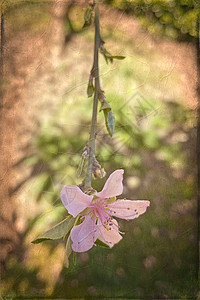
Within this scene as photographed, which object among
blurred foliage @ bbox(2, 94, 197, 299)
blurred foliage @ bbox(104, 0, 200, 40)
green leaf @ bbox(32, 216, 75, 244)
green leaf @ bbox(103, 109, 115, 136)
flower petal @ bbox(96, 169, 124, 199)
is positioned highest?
blurred foliage @ bbox(104, 0, 200, 40)

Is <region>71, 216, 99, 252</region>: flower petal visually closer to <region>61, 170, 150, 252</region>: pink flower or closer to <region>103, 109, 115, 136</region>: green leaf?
<region>61, 170, 150, 252</region>: pink flower

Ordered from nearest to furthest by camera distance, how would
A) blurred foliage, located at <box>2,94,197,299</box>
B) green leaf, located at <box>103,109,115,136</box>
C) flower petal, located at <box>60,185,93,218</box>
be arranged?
flower petal, located at <box>60,185,93,218</box>, green leaf, located at <box>103,109,115,136</box>, blurred foliage, located at <box>2,94,197,299</box>

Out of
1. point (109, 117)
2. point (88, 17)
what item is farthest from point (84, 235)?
point (88, 17)

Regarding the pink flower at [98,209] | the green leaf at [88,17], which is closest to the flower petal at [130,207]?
the pink flower at [98,209]

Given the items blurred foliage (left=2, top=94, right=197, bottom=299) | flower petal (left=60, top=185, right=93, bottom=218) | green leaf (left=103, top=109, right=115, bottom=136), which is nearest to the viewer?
flower petal (left=60, top=185, right=93, bottom=218)

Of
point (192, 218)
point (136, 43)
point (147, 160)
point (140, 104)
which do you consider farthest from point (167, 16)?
point (192, 218)

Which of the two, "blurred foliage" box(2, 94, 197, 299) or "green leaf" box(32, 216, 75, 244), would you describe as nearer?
"green leaf" box(32, 216, 75, 244)

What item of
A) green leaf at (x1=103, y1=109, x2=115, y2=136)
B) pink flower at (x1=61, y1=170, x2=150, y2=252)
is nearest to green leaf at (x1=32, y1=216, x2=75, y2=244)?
pink flower at (x1=61, y1=170, x2=150, y2=252)

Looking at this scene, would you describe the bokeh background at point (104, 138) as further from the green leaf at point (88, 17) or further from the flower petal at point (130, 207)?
the flower petal at point (130, 207)
